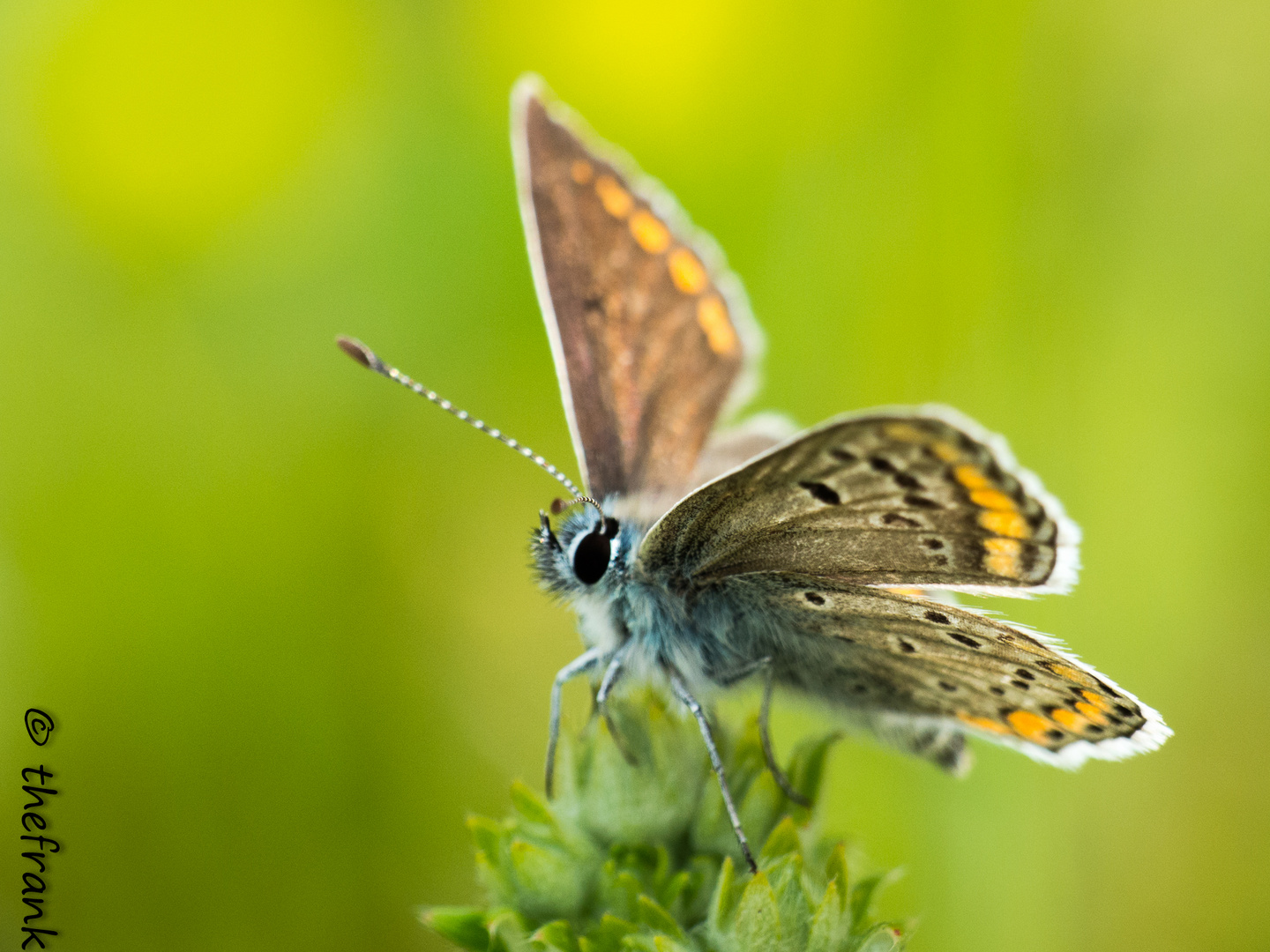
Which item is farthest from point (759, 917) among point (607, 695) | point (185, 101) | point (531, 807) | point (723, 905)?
point (185, 101)

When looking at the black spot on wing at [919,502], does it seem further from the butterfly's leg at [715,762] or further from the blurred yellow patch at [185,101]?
the blurred yellow patch at [185,101]

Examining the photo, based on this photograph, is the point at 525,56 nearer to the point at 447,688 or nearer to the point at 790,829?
the point at 447,688

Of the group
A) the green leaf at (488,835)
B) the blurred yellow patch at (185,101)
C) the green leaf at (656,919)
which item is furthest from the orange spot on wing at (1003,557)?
the blurred yellow patch at (185,101)

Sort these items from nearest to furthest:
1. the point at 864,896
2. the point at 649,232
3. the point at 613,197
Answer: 1. the point at 864,896
2. the point at 613,197
3. the point at 649,232

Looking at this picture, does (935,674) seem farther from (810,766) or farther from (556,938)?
(556,938)

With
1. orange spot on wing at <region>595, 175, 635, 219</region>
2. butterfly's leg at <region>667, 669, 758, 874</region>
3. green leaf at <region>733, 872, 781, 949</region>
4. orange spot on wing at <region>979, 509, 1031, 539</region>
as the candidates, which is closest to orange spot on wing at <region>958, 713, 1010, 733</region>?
orange spot on wing at <region>979, 509, 1031, 539</region>
